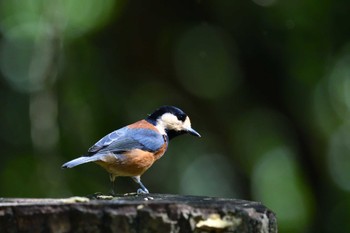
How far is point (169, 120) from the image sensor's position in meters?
4.59

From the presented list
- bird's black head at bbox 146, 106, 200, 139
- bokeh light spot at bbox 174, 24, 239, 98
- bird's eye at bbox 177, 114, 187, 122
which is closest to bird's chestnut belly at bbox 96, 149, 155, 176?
bird's black head at bbox 146, 106, 200, 139

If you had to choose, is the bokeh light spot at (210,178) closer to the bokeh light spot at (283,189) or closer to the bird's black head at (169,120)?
the bokeh light spot at (283,189)

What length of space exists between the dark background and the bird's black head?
1.32 metres

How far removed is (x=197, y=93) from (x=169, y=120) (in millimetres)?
1772

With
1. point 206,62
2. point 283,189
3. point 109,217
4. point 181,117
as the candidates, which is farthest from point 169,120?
point 109,217

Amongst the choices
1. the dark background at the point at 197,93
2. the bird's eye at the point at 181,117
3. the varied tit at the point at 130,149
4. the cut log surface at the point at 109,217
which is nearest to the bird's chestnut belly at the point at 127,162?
the varied tit at the point at 130,149

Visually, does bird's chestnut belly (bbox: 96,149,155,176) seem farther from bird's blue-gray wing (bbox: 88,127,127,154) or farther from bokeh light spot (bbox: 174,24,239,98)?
bokeh light spot (bbox: 174,24,239,98)

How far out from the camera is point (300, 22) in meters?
5.86

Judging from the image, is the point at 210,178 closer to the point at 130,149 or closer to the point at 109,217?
the point at 130,149

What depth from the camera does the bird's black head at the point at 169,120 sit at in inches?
179

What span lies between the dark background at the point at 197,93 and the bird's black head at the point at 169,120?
52.1 inches

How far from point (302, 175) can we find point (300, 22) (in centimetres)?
115

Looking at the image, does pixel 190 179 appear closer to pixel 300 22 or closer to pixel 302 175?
pixel 302 175

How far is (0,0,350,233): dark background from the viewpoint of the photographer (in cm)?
575
